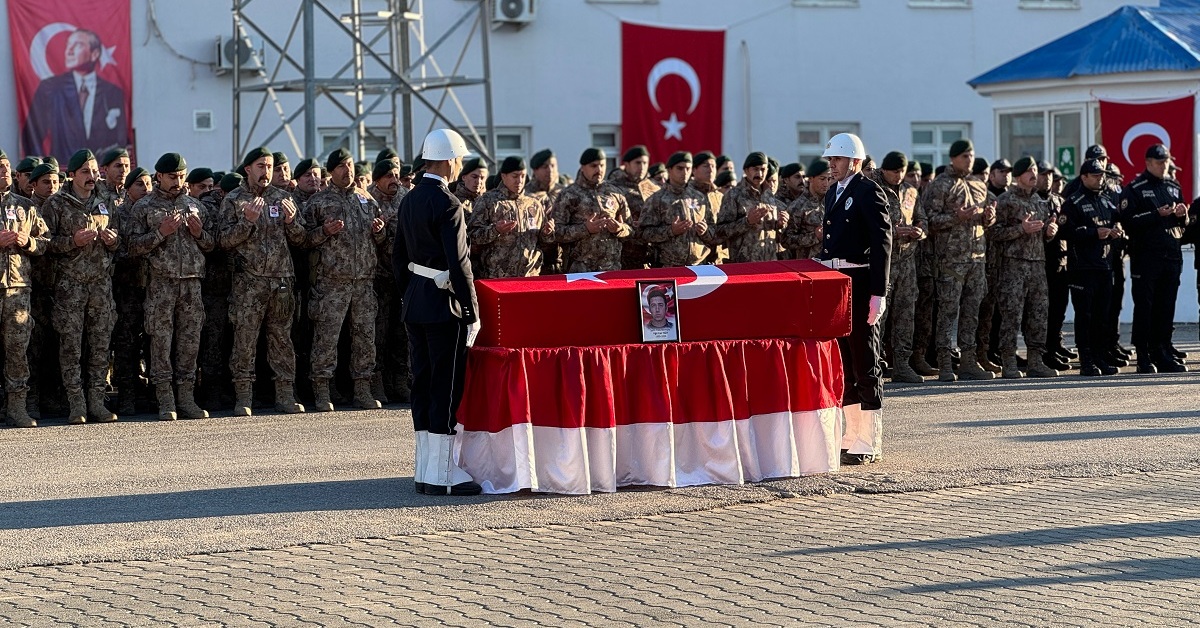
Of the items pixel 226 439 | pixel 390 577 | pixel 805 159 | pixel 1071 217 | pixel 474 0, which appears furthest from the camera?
pixel 805 159

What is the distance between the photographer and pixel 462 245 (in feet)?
30.2

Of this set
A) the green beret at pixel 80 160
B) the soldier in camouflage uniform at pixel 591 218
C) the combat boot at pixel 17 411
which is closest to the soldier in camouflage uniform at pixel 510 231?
the soldier in camouflage uniform at pixel 591 218

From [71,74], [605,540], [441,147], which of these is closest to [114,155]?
[441,147]

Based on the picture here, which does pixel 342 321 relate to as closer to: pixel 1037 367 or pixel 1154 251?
pixel 1037 367

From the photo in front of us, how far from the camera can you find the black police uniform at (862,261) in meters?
10.2

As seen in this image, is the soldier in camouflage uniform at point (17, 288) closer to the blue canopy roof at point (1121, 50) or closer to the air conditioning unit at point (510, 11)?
the blue canopy roof at point (1121, 50)

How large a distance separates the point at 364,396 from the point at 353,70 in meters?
13.1

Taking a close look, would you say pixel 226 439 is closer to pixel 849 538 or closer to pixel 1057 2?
pixel 849 538

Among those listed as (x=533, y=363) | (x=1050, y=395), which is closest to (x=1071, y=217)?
(x=1050, y=395)

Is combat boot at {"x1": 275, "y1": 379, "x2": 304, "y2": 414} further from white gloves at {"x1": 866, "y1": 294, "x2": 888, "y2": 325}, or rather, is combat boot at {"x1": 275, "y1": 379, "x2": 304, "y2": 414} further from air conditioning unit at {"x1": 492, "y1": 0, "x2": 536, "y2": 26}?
air conditioning unit at {"x1": 492, "y1": 0, "x2": 536, "y2": 26}

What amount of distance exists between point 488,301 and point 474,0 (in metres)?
18.2

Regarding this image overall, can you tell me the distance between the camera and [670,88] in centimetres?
2797

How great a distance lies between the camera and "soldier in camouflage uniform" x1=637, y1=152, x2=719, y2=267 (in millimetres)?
14781

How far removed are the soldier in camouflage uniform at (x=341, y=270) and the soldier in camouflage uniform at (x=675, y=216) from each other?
2.47 meters
